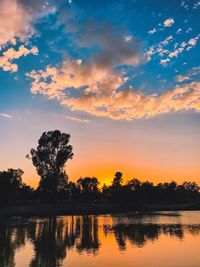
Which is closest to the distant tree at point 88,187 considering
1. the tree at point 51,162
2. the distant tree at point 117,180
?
the distant tree at point 117,180

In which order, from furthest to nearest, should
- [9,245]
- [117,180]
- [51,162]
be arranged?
[117,180] → [51,162] → [9,245]

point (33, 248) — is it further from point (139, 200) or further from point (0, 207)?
point (139, 200)

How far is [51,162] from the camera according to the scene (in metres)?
94.3

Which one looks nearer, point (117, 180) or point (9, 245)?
point (9, 245)

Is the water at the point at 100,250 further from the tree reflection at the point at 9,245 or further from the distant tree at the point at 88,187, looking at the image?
the distant tree at the point at 88,187

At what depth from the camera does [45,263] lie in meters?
→ 22.8

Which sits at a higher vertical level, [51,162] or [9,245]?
[51,162]

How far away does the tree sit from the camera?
9388 centimetres

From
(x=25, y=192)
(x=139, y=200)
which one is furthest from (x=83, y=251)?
(x=139, y=200)

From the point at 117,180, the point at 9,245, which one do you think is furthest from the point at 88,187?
the point at 9,245

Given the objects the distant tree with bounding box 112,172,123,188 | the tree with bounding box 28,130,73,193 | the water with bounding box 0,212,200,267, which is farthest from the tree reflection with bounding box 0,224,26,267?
the distant tree with bounding box 112,172,123,188

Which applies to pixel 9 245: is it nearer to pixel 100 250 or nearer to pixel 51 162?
pixel 100 250

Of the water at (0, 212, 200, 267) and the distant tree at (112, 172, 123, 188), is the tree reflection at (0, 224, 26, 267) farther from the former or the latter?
the distant tree at (112, 172, 123, 188)

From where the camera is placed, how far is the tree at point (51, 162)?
93.9 m
